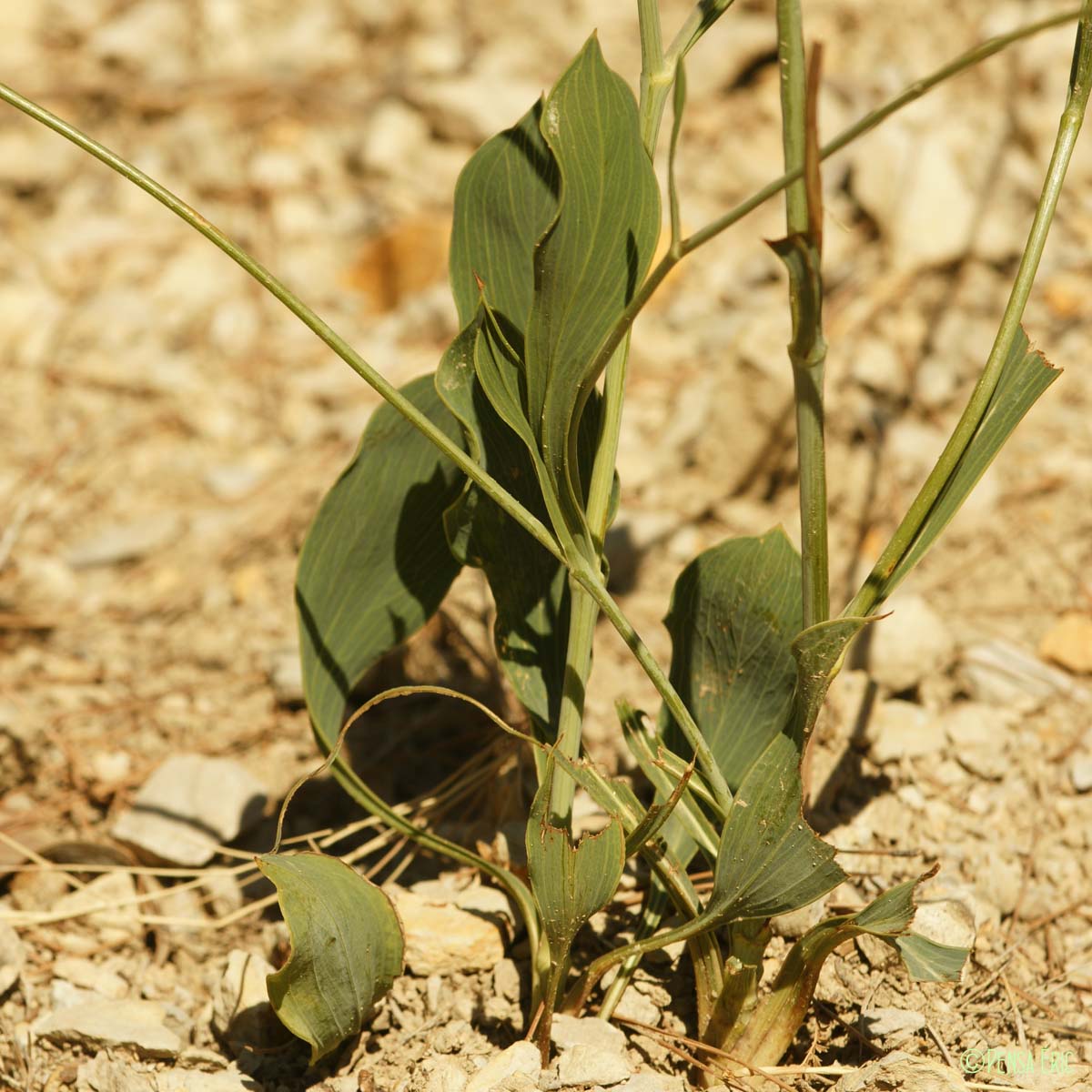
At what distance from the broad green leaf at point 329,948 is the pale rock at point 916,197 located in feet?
5.24

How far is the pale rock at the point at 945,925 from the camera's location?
3.46 ft

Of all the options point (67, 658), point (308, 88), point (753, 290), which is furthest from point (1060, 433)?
point (308, 88)

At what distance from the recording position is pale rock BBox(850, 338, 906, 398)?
1.92 metres

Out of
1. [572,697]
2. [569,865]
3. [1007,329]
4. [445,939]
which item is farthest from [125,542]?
[1007,329]

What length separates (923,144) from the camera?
2111 millimetres

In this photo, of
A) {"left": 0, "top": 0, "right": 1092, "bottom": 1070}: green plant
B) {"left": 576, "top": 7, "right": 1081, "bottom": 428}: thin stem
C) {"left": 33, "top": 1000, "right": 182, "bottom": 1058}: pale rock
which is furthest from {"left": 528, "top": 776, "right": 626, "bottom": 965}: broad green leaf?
{"left": 33, "top": 1000, "right": 182, "bottom": 1058}: pale rock

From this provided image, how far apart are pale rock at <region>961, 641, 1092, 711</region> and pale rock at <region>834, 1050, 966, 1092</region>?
0.58 meters

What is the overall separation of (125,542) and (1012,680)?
1.49m

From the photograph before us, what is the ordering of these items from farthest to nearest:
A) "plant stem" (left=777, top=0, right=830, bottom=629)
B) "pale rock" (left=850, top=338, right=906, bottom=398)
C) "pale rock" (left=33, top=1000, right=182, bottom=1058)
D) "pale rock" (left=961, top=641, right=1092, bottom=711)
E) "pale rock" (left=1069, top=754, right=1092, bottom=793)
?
1. "pale rock" (left=850, top=338, right=906, bottom=398)
2. "pale rock" (left=961, top=641, right=1092, bottom=711)
3. "pale rock" (left=1069, top=754, right=1092, bottom=793)
4. "pale rock" (left=33, top=1000, right=182, bottom=1058)
5. "plant stem" (left=777, top=0, right=830, bottom=629)

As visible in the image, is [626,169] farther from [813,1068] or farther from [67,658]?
[67,658]

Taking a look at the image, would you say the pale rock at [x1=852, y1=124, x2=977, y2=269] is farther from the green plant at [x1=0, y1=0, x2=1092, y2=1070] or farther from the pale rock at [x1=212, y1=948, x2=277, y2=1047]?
the pale rock at [x1=212, y1=948, x2=277, y2=1047]

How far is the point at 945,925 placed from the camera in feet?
3.48

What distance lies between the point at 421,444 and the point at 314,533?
0.44 ft

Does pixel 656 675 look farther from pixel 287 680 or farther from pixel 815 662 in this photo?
pixel 287 680
